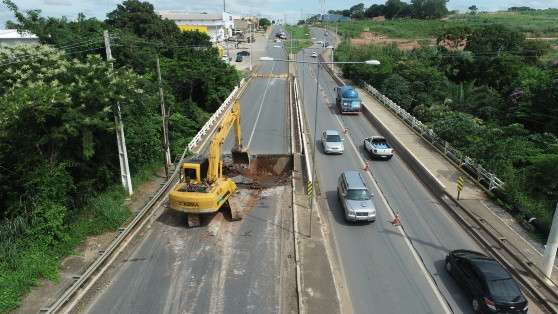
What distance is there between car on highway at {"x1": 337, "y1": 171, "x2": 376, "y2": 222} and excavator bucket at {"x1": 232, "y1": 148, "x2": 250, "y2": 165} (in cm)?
698

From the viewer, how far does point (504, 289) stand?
1238 centimetres

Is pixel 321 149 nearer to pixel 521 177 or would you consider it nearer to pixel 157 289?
pixel 521 177

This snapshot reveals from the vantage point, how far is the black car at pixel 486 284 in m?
12.0

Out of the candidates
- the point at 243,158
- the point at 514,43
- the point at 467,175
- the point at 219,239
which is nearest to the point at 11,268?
the point at 219,239

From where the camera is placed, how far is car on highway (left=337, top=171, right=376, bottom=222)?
1850 centimetres

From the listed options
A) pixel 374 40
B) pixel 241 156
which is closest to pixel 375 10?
pixel 374 40

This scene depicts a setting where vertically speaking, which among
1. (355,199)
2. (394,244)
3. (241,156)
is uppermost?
(241,156)

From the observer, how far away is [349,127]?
3584cm

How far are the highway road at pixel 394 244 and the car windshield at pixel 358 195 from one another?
134 cm

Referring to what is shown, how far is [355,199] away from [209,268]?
8.60 metres

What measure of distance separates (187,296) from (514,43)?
63.2m

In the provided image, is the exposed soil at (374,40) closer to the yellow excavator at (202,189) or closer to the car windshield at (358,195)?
the car windshield at (358,195)

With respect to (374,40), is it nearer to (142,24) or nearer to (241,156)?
(142,24)

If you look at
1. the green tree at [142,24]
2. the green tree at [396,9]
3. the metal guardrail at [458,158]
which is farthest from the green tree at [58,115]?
the green tree at [396,9]
